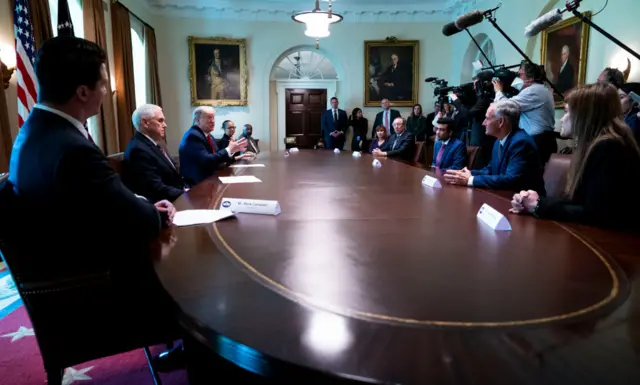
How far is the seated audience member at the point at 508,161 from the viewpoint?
93.9 inches

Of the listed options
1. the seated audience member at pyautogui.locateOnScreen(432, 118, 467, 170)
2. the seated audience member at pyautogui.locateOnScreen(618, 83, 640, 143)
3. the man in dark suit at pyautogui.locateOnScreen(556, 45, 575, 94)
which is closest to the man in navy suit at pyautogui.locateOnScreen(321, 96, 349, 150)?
the man in dark suit at pyautogui.locateOnScreen(556, 45, 575, 94)

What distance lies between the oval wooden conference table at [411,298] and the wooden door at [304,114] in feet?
28.1

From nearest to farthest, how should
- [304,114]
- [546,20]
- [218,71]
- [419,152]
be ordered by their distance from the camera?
1. [546,20]
2. [419,152]
3. [218,71]
4. [304,114]

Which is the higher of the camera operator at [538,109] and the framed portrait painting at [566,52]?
the framed portrait painting at [566,52]

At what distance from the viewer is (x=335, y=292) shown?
0.87 meters

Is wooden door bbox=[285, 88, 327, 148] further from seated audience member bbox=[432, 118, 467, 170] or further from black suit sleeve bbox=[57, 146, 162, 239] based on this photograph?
black suit sleeve bbox=[57, 146, 162, 239]

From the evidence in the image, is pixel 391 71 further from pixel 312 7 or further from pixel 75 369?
pixel 75 369

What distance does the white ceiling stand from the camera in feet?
27.8

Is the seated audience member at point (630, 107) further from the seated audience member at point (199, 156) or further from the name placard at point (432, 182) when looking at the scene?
the seated audience member at point (199, 156)

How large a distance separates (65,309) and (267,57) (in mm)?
8340

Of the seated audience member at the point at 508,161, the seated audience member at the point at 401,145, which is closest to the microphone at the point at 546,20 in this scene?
the seated audience member at the point at 508,161

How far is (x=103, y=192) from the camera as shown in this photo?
1.28 metres

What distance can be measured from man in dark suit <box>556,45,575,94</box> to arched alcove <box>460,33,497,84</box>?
216cm

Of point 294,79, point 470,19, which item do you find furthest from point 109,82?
point 470,19
